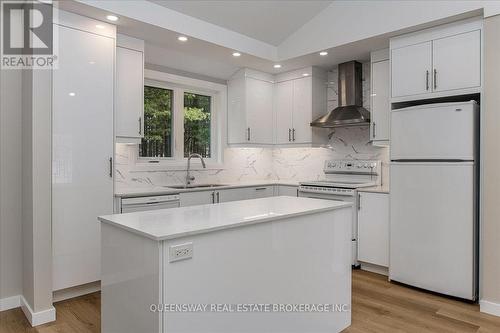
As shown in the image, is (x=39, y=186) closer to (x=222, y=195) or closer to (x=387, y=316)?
(x=222, y=195)

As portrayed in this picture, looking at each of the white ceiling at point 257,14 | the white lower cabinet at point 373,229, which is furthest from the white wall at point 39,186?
the white lower cabinet at point 373,229

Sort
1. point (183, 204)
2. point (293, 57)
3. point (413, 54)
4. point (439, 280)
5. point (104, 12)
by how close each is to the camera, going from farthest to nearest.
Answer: point (293, 57) < point (183, 204) < point (413, 54) < point (439, 280) < point (104, 12)

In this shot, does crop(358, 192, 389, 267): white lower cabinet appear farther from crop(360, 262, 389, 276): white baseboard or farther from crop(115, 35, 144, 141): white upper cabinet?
crop(115, 35, 144, 141): white upper cabinet

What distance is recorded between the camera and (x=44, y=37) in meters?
2.79

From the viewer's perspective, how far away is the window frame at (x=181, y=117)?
14.0ft

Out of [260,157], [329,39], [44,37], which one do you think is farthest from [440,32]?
[44,37]

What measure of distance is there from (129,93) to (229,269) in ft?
7.85

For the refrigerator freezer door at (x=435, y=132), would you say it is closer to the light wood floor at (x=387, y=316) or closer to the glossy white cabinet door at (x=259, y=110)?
the light wood floor at (x=387, y=316)

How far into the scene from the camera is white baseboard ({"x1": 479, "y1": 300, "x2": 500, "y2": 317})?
2810 mm

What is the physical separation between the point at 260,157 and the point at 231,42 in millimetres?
2043

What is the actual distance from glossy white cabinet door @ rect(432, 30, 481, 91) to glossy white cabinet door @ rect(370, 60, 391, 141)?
0.67 m

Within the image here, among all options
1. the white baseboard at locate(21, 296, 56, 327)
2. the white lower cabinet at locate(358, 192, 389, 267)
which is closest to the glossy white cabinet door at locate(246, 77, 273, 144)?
the white lower cabinet at locate(358, 192, 389, 267)

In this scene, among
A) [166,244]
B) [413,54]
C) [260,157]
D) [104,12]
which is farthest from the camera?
[260,157]

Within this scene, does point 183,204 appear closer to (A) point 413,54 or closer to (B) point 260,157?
(B) point 260,157
